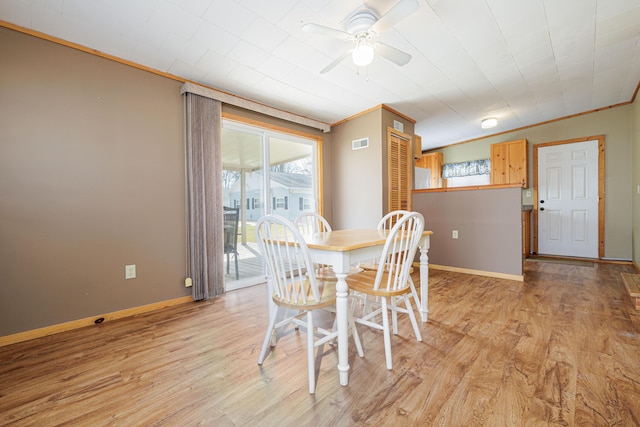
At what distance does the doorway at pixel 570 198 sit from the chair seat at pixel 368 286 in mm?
4554

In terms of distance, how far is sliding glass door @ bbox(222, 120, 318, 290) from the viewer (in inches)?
125

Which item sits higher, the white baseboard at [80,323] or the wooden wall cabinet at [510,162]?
the wooden wall cabinet at [510,162]

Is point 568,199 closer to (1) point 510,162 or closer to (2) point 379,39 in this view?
(1) point 510,162

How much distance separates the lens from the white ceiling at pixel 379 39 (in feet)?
6.08

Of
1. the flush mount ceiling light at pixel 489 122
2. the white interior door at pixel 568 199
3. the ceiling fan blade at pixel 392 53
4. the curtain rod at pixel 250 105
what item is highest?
the flush mount ceiling light at pixel 489 122

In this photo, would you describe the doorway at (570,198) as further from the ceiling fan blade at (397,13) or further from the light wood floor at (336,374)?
the ceiling fan blade at (397,13)

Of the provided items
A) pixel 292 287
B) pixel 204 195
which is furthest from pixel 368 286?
pixel 204 195

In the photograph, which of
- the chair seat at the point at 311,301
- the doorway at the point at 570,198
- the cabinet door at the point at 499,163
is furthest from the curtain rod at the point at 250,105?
the doorway at the point at 570,198

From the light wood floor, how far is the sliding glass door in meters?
1.04

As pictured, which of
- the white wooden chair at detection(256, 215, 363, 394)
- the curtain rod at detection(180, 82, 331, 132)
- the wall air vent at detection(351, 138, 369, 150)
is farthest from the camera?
the wall air vent at detection(351, 138, 369, 150)

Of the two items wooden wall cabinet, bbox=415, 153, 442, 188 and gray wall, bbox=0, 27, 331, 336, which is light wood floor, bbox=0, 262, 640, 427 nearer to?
gray wall, bbox=0, 27, 331, 336

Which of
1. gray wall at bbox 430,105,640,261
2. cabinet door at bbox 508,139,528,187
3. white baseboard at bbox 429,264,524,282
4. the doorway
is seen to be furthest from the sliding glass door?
gray wall at bbox 430,105,640,261

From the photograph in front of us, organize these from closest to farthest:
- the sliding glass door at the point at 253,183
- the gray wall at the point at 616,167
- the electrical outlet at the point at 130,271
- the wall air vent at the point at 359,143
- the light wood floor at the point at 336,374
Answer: the light wood floor at the point at 336,374, the electrical outlet at the point at 130,271, the sliding glass door at the point at 253,183, the wall air vent at the point at 359,143, the gray wall at the point at 616,167

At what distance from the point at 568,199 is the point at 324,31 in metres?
5.11
